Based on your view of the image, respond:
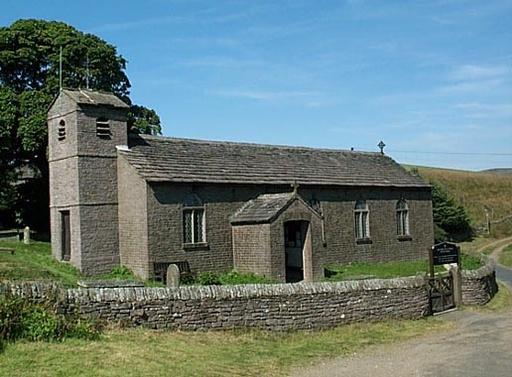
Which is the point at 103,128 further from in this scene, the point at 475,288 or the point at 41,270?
the point at 475,288

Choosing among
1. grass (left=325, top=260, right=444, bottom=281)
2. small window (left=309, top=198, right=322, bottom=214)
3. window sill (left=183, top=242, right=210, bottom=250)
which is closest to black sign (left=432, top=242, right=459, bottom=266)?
grass (left=325, top=260, right=444, bottom=281)

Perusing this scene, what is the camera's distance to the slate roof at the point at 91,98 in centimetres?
2914

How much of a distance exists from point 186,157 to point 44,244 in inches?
438

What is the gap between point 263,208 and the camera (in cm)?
3022

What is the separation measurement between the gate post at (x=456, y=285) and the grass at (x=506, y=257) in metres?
21.3

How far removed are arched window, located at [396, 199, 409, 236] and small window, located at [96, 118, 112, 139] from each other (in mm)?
18705

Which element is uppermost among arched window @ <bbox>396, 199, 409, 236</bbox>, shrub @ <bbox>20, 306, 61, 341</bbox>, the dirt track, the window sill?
arched window @ <bbox>396, 199, 409, 236</bbox>

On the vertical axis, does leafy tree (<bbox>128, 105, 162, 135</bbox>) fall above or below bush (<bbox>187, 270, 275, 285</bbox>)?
above

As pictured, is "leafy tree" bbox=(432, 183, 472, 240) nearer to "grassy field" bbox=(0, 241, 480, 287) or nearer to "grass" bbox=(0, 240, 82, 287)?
"grassy field" bbox=(0, 241, 480, 287)

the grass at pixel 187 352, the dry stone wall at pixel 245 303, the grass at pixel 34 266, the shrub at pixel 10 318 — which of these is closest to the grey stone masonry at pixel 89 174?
the grass at pixel 34 266

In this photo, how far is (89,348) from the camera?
1344cm

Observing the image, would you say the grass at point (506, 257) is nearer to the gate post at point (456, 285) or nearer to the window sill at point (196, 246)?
the gate post at point (456, 285)

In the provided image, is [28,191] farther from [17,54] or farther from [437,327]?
[437,327]

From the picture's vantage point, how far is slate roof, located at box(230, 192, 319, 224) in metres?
29.1
